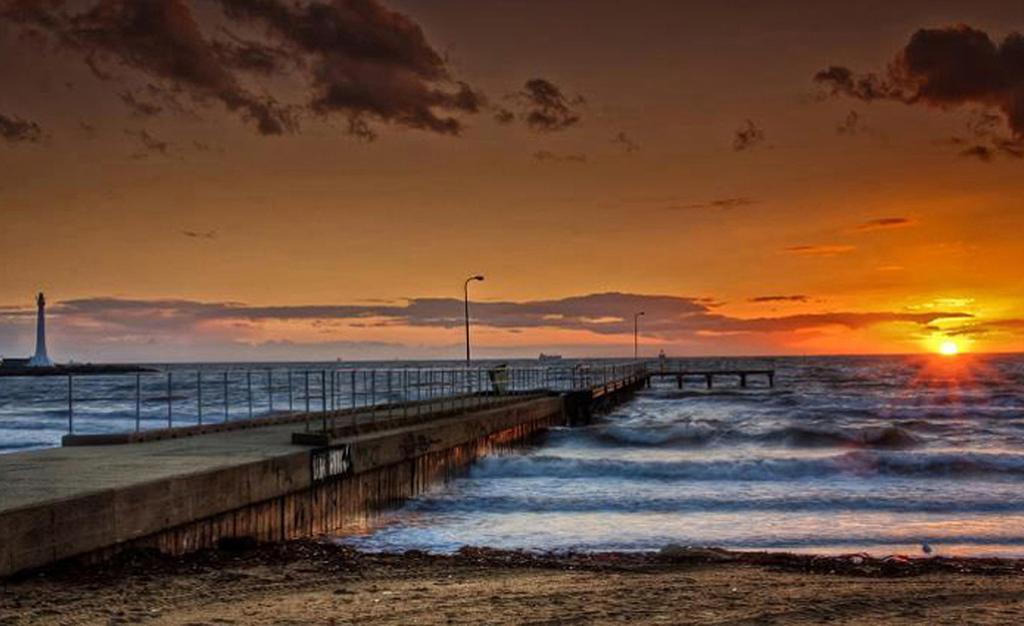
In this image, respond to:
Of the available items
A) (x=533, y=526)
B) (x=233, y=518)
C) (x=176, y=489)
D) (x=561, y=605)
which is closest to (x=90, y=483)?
(x=176, y=489)

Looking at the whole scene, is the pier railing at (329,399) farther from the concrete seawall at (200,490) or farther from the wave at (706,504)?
the wave at (706,504)

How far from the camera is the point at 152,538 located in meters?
10.5

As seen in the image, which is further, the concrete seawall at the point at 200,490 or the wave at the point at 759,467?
the wave at the point at 759,467

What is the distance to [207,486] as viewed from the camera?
1173 cm

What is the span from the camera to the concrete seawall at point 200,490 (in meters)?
9.20

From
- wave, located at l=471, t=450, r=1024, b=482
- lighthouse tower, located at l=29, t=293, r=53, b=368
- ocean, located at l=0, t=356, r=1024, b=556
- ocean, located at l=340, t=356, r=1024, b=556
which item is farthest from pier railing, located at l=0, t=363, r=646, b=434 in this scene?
lighthouse tower, located at l=29, t=293, r=53, b=368

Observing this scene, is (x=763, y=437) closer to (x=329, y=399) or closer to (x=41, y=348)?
(x=329, y=399)

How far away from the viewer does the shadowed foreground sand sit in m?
8.01

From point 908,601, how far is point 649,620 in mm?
2716

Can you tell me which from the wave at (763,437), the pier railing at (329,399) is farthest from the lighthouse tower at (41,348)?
the wave at (763,437)

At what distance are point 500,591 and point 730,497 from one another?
11.8 metres

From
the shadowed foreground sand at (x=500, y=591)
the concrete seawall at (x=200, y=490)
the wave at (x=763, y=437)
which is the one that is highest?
the concrete seawall at (x=200, y=490)

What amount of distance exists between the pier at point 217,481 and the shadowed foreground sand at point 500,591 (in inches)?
13.7

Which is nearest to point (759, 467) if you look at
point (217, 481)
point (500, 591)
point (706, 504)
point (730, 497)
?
point (730, 497)
